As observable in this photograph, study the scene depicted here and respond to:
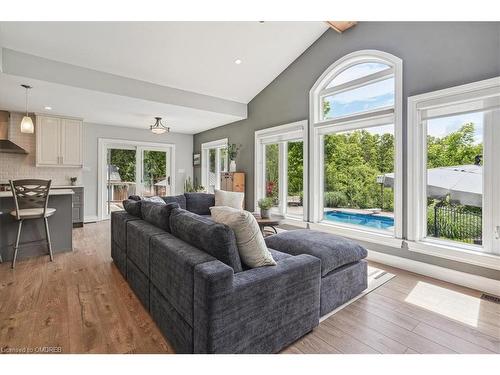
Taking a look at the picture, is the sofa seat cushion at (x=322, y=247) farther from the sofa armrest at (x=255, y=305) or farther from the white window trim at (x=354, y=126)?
the white window trim at (x=354, y=126)

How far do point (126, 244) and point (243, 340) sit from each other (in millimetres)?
1798

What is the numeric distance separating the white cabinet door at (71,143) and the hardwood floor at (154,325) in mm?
3327

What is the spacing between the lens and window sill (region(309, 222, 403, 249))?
3309mm

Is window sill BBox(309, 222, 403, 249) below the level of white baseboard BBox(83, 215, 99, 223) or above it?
above

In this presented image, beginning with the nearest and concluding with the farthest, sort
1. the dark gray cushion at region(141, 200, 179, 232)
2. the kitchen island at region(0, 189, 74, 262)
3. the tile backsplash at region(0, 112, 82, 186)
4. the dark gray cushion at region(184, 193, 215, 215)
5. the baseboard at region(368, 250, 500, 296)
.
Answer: the dark gray cushion at region(141, 200, 179, 232)
the baseboard at region(368, 250, 500, 296)
the kitchen island at region(0, 189, 74, 262)
the dark gray cushion at region(184, 193, 215, 215)
the tile backsplash at region(0, 112, 82, 186)

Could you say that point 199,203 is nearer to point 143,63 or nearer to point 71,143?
point 143,63

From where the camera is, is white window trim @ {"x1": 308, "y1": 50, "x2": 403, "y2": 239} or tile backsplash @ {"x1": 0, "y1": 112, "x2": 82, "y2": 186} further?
tile backsplash @ {"x1": 0, "y1": 112, "x2": 82, "y2": 186}

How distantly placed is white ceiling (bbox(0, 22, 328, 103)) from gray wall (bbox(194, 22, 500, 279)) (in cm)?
33

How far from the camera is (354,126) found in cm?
378

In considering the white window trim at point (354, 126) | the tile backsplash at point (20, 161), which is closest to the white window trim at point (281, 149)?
the white window trim at point (354, 126)

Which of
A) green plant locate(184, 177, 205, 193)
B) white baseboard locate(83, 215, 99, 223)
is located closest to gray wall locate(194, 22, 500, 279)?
green plant locate(184, 177, 205, 193)

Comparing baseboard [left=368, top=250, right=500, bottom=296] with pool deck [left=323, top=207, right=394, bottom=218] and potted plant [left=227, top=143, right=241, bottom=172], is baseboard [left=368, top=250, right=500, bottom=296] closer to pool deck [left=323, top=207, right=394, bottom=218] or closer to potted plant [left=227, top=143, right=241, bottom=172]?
pool deck [left=323, top=207, right=394, bottom=218]
